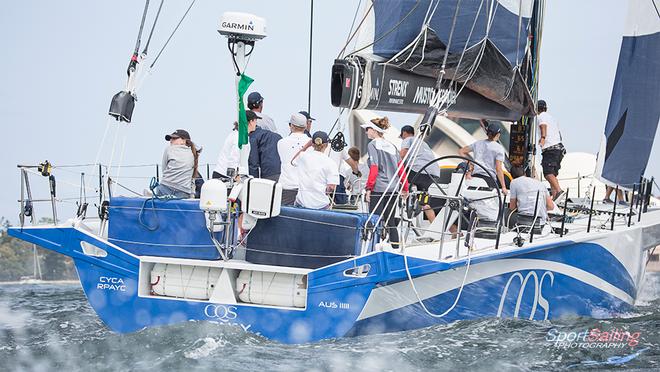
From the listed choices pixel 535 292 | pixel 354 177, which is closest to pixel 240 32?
pixel 535 292

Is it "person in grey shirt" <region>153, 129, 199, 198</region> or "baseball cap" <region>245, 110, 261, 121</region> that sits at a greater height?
"baseball cap" <region>245, 110, 261, 121</region>

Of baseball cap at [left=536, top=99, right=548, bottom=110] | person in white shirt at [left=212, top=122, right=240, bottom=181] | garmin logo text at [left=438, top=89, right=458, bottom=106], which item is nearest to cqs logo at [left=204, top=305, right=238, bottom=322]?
person in white shirt at [left=212, top=122, right=240, bottom=181]

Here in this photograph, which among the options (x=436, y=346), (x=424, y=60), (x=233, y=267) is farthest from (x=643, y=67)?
(x=233, y=267)

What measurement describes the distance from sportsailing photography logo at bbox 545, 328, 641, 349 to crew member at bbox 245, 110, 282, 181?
2830 millimetres

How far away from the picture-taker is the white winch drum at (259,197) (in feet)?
25.4

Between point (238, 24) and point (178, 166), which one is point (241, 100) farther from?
point (178, 166)

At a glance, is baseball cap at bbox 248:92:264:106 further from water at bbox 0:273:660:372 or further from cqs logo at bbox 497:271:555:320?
cqs logo at bbox 497:271:555:320

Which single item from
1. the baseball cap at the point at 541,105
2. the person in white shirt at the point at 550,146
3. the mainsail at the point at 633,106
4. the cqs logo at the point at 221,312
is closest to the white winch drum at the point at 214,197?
the cqs logo at the point at 221,312

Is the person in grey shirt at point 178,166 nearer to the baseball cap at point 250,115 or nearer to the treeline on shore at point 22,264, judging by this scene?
the baseball cap at point 250,115

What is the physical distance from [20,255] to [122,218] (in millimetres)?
14180

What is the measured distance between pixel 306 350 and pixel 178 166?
7.25 ft

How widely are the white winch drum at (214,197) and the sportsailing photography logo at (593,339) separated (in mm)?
2883

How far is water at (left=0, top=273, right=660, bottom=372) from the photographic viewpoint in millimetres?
7137

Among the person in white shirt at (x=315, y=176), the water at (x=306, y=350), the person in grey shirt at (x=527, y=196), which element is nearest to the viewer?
the water at (x=306, y=350)
